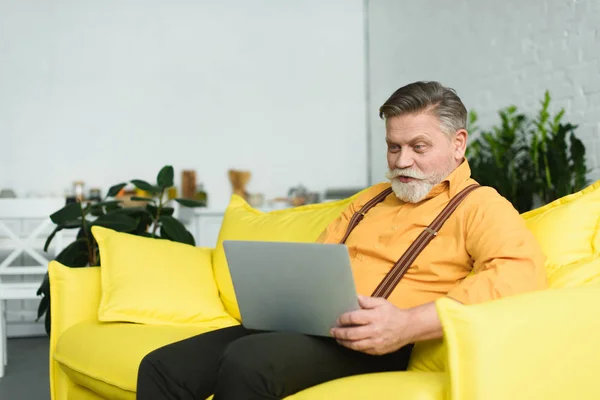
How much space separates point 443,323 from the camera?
133 cm

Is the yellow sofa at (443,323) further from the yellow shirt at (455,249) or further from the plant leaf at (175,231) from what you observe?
the plant leaf at (175,231)

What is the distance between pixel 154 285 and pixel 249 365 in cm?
113

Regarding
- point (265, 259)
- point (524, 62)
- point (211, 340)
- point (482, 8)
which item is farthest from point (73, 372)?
point (482, 8)

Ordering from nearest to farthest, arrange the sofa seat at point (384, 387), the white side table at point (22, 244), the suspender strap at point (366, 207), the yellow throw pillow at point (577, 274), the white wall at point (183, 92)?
the sofa seat at point (384, 387) → the yellow throw pillow at point (577, 274) → the suspender strap at point (366, 207) → the white side table at point (22, 244) → the white wall at point (183, 92)

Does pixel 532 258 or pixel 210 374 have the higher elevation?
pixel 532 258

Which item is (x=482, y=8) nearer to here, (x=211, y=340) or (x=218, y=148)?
(x=218, y=148)

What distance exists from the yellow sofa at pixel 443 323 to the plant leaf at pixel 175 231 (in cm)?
44

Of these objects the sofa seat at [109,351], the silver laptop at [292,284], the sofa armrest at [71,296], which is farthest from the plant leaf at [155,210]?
the silver laptop at [292,284]

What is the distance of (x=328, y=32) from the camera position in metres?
5.87

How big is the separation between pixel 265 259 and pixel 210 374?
1.13 ft

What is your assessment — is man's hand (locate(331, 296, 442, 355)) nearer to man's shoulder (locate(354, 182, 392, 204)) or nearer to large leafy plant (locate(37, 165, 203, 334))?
man's shoulder (locate(354, 182, 392, 204))

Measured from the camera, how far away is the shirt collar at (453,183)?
188 centimetres

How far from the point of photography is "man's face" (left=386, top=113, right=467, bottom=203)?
74.5 inches

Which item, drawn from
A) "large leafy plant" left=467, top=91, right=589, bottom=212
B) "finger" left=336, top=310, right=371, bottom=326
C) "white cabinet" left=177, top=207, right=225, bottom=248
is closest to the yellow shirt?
"finger" left=336, top=310, right=371, bottom=326
